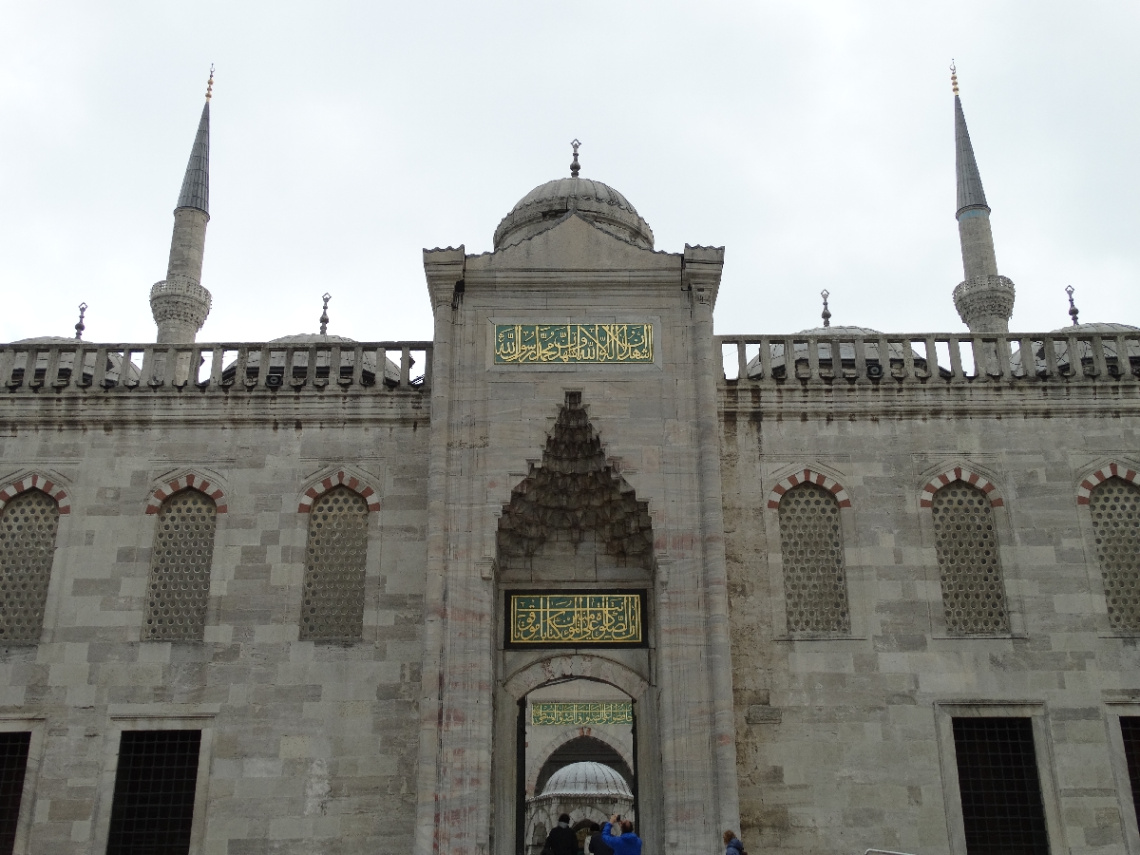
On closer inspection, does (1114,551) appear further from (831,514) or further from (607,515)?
(607,515)

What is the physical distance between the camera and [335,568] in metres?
12.8

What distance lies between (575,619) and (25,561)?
6.64m

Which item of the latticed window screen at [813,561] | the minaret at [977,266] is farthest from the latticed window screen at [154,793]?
the minaret at [977,266]

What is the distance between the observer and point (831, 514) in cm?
1298

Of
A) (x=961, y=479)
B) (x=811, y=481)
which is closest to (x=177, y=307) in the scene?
(x=811, y=481)

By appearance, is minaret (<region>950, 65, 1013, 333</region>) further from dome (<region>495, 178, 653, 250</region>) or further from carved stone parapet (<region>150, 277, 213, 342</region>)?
carved stone parapet (<region>150, 277, 213, 342</region>)

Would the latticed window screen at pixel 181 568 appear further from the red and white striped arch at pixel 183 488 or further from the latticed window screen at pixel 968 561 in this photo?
the latticed window screen at pixel 968 561

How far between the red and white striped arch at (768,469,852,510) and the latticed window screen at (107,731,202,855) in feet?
23.9

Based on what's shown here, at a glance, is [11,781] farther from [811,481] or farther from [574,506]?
[811,481]

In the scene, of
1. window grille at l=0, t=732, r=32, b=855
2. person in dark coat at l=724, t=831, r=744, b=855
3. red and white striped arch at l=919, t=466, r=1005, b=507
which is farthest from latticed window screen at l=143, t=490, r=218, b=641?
red and white striped arch at l=919, t=466, r=1005, b=507

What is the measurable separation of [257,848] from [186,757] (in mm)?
1324

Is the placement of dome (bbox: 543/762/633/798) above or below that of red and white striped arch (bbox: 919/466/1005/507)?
below

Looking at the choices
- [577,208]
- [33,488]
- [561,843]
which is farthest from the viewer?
[577,208]

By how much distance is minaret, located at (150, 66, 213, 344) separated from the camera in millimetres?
21562
